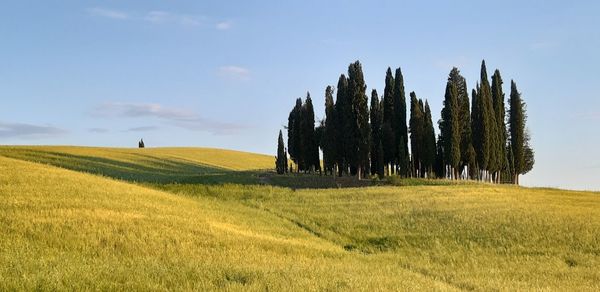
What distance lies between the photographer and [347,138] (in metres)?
57.9

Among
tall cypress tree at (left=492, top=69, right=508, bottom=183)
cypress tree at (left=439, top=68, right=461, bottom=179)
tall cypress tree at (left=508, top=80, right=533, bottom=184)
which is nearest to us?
cypress tree at (left=439, top=68, right=461, bottom=179)

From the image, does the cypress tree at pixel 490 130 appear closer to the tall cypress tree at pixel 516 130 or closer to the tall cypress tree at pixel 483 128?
the tall cypress tree at pixel 483 128

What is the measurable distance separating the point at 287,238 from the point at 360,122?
36.2 metres

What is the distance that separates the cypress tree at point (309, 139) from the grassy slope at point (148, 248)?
1617 inches

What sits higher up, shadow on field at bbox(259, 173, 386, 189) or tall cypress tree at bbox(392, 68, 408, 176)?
tall cypress tree at bbox(392, 68, 408, 176)

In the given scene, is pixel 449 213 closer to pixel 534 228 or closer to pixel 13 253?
pixel 534 228

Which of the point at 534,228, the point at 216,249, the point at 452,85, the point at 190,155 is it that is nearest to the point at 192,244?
the point at 216,249

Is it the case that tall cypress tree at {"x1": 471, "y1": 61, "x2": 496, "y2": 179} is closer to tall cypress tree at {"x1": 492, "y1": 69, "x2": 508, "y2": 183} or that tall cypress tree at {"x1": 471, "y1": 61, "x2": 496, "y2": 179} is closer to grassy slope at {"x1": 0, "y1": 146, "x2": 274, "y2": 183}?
tall cypress tree at {"x1": 492, "y1": 69, "x2": 508, "y2": 183}

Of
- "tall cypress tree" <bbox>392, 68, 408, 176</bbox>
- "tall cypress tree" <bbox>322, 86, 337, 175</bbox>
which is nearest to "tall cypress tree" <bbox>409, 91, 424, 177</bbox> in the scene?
"tall cypress tree" <bbox>392, 68, 408, 176</bbox>

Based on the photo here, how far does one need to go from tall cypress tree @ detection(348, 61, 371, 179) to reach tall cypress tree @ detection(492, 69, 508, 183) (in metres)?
16.3

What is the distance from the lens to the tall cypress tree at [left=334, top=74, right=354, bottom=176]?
190ft

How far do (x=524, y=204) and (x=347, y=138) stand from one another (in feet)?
86.5

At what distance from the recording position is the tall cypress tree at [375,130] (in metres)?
61.0

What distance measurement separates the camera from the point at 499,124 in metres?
65.9
